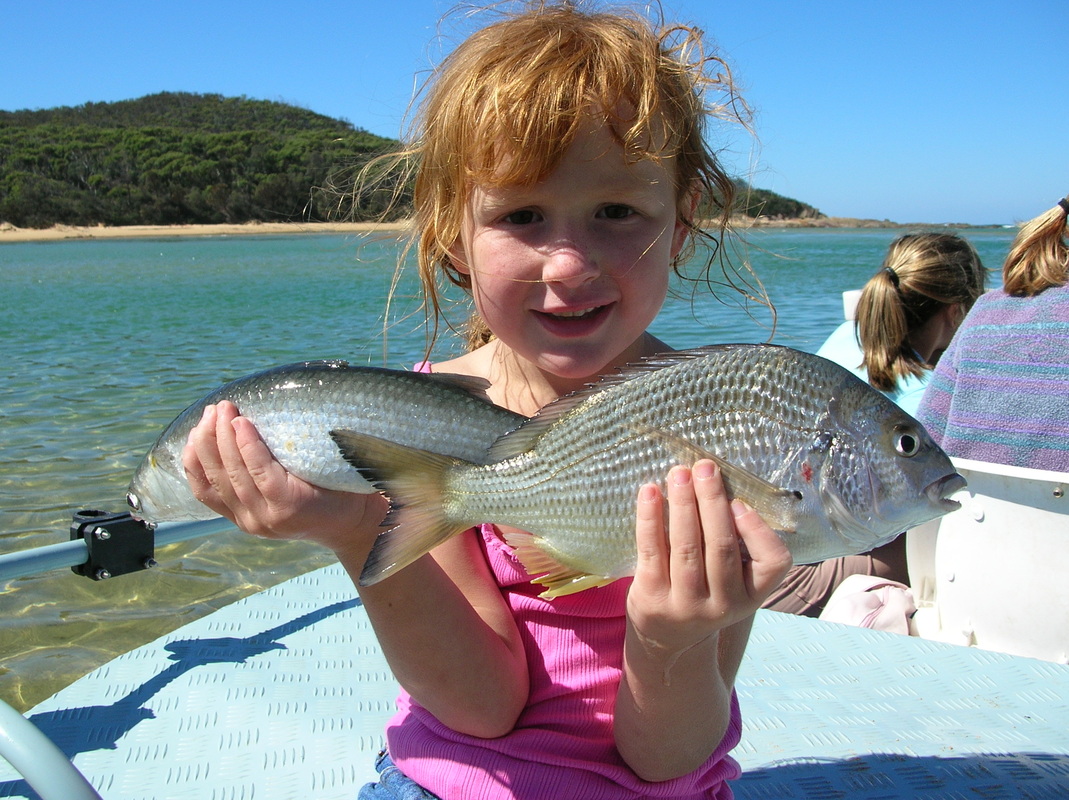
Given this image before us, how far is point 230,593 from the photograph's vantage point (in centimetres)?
565

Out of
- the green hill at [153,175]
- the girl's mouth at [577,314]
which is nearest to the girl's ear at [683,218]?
the girl's mouth at [577,314]

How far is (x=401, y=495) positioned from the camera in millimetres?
1431

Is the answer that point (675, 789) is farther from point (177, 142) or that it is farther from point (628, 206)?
point (177, 142)

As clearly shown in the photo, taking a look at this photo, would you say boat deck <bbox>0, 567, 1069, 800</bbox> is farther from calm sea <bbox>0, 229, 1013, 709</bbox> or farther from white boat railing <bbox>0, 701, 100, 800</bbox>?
calm sea <bbox>0, 229, 1013, 709</bbox>

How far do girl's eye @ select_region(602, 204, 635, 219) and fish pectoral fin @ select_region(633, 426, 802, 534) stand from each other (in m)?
0.59

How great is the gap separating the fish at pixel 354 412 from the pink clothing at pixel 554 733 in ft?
1.61

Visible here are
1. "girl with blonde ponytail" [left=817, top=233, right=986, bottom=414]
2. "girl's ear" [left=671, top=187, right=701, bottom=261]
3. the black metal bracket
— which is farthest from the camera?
"girl with blonde ponytail" [left=817, top=233, right=986, bottom=414]

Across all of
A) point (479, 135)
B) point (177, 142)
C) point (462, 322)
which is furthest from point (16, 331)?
point (177, 142)

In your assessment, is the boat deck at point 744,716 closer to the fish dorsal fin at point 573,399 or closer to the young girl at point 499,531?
the young girl at point 499,531

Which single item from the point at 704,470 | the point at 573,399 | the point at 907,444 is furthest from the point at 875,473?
the point at 573,399

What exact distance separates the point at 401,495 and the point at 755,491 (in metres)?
0.61

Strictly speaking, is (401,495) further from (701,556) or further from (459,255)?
(459,255)

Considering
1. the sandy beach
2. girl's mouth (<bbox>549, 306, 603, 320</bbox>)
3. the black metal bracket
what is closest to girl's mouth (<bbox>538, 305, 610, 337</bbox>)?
girl's mouth (<bbox>549, 306, 603, 320</bbox>)

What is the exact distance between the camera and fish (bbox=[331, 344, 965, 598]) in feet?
4.47
